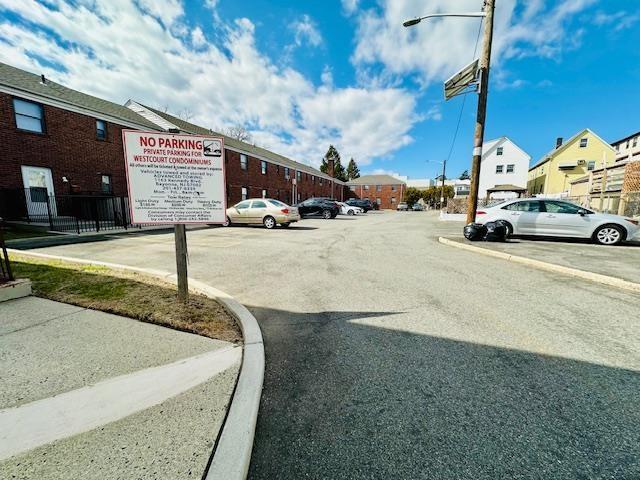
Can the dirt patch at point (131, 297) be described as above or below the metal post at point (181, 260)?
below

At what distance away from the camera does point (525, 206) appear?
984 cm

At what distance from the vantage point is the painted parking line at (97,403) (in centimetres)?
177

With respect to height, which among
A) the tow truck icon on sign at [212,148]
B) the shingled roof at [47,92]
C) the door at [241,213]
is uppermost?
the shingled roof at [47,92]

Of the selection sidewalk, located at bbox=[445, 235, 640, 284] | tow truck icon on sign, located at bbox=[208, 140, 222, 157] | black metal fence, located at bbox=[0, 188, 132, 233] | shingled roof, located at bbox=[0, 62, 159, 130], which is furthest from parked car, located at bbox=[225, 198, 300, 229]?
tow truck icon on sign, located at bbox=[208, 140, 222, 157]

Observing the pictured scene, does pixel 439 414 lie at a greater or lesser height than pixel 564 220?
lesser

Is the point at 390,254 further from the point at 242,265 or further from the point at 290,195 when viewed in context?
the point at 290,195

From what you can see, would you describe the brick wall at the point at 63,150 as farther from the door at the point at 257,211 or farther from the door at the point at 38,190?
the door at the point at 257,211

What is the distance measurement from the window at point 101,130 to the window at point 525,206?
21795 mm

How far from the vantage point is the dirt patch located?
327 centimetres

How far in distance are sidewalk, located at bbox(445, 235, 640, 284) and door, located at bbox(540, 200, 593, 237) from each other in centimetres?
43

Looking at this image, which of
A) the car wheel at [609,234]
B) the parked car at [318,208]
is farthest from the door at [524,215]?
the parked car at [318,208]

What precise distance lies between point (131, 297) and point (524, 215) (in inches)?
458

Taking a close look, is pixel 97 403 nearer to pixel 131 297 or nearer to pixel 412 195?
pixel 131 297

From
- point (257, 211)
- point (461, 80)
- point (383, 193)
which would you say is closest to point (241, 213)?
point (257, 211)
